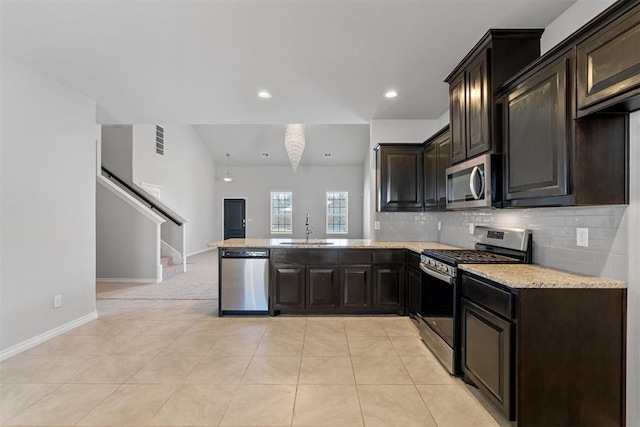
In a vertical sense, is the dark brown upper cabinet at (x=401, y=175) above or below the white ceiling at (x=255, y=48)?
below

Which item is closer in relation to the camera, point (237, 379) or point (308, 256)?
point (237, 379)

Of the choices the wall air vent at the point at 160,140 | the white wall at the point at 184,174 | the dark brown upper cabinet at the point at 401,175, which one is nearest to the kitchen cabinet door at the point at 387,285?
the dark brown upper cabinet at the point at 401,175

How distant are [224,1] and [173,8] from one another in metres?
0.37

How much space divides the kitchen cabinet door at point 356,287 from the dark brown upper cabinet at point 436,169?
1.14 m

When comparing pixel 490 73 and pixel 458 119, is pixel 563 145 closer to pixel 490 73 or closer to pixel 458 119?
pixel 490 73

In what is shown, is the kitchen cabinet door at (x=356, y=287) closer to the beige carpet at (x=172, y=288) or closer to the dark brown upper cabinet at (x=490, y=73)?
the dark brown upper cabinet at (x=490, y=73)

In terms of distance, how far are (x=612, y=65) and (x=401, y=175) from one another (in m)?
2.77

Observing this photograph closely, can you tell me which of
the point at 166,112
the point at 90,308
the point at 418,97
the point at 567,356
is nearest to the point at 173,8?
the point at 166,112

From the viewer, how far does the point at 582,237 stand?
1.94 metres

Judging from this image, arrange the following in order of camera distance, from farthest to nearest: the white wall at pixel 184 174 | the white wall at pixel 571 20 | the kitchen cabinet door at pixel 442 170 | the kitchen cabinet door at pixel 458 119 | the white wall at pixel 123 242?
the white wall at pixel 184 174, the white wall at pixel 123 242, the kitchen cabinet door at pixel 442 170, the kitchen cabinet door at pixel 458 119, the white wall at pixel 571 20

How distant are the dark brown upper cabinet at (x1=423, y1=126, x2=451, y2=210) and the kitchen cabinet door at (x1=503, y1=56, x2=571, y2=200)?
118 cm

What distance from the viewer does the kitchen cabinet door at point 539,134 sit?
5.71 ft

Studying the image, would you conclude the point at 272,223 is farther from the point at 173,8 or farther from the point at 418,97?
the point at 173,8

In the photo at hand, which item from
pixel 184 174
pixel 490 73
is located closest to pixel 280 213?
pixel 184 174
